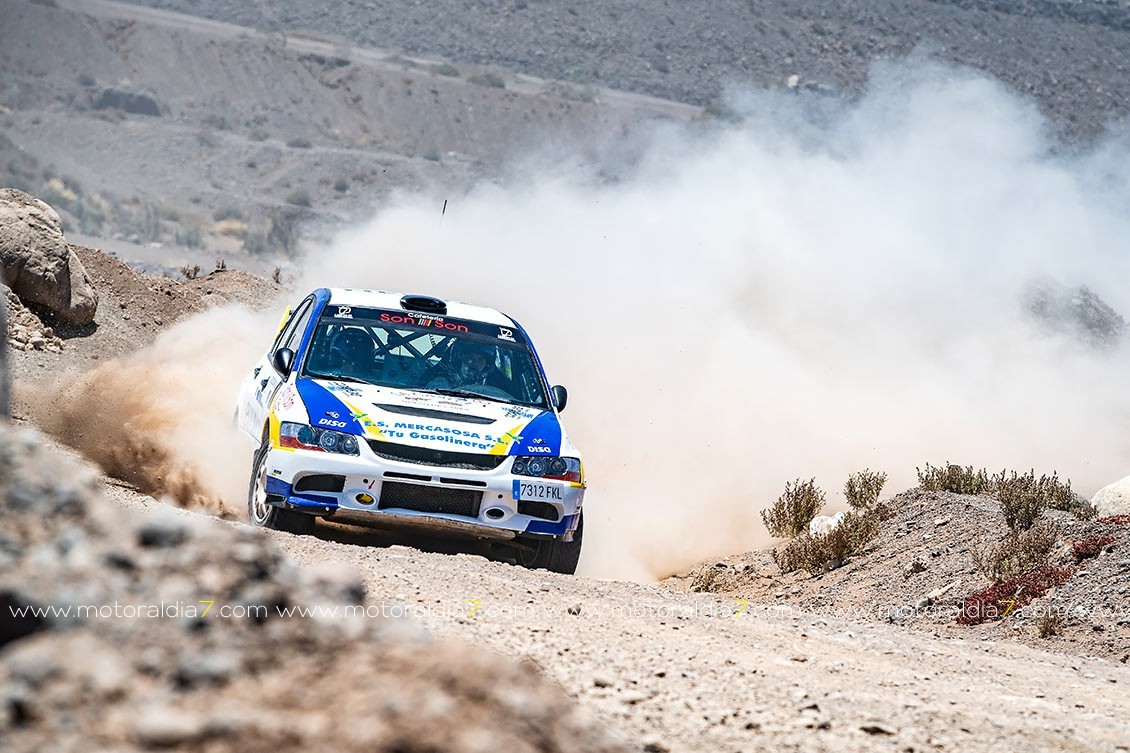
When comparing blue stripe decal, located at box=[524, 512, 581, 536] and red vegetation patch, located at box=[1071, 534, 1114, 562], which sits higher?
red vegetation patch, located at box=[1071, 534, 1114, 562]

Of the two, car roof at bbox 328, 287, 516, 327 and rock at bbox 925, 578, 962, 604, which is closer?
car roof at bbox 328, 287, 516, 327

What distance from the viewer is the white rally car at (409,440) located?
866cm

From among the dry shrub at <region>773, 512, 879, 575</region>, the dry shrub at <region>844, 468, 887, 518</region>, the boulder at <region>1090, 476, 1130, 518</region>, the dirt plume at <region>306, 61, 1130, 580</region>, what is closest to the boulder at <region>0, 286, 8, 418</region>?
the dry shrub at <region>773, 512, 879, 575</region>

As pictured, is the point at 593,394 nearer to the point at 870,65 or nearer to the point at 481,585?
the point at 481,585

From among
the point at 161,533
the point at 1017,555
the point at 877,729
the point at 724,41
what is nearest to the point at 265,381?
the point at 1017,555

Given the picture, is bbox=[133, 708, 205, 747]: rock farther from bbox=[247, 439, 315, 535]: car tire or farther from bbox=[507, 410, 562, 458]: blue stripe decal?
bbox=[507, 410, 562, 458]: blue stripe decal

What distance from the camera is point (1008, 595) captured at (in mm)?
10289

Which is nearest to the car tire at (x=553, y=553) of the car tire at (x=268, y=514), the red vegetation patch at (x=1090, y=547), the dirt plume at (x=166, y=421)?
the car tire at (x=268, y=514)

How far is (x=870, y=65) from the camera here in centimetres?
7538

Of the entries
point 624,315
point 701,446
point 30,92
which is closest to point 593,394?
point 701,446

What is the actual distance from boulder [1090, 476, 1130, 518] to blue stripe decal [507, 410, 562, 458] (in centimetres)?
818

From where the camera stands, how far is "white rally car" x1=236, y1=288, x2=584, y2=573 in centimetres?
866

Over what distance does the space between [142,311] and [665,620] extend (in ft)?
49.5

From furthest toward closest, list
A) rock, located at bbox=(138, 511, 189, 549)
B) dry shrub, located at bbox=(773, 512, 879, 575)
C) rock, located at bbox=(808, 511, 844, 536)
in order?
rock, located at bbox=(808, 511, 844, 536)
dry shrub, located at bbox=(773, 512, 879, 575)
rock, located at bbox=(138, 511, 189, 549)
